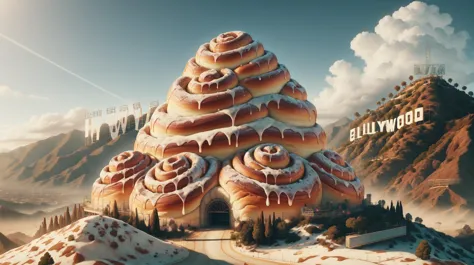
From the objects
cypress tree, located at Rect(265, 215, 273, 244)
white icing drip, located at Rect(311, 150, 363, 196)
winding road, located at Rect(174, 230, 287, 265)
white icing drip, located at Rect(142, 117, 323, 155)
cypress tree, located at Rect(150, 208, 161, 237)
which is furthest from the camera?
white icing drip, located at Rect(311, 150, 363, 196)

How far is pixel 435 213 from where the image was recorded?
104562 mm

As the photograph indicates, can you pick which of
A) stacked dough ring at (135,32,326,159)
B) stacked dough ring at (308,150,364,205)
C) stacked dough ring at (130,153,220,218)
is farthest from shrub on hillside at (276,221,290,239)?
stacked dough ring at (135,32,326,159)

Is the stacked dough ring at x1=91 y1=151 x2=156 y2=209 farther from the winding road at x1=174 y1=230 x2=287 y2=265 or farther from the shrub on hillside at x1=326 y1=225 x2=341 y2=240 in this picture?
the shrub on hillside at x1=326 y1=225 x2=341 y2=240

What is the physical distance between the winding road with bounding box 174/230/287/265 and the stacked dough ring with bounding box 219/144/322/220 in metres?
3.47

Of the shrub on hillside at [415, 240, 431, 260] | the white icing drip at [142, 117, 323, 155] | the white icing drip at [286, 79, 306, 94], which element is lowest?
the shrub on hillside at [415, 240, 431, 260]

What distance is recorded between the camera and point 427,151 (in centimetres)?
12694

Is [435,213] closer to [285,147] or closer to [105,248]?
[285,147]

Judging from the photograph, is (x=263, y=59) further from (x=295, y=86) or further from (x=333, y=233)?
(x=333, y=233)

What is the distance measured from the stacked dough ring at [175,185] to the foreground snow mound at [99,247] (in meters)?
7.99

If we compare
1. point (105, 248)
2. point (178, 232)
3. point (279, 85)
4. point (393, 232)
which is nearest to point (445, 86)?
point (279, 85)

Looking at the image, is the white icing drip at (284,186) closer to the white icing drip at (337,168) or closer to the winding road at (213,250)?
the white icing drip at (337,168)

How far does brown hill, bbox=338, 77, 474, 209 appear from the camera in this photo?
110m

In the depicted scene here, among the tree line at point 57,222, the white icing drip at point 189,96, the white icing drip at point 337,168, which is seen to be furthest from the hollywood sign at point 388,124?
the tree line at point 57,222

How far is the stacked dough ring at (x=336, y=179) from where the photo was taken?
5116cm
